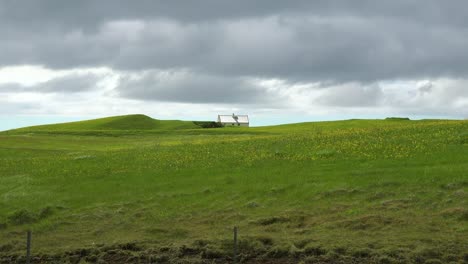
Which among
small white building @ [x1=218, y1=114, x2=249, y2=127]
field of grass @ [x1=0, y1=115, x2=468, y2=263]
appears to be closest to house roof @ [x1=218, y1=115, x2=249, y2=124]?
small white building @ [x1=218, y1=114, x2=249, y2=127]

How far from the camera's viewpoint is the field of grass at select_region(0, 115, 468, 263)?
19.5 meters

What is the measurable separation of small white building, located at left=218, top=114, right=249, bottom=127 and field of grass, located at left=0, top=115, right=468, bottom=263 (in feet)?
472

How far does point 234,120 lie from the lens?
187375mm

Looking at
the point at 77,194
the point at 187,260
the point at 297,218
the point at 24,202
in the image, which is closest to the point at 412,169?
the point at 297,218

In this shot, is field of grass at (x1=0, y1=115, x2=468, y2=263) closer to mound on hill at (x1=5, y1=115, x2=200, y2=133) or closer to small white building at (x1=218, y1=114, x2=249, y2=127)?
mound on hill at (x1=5, y1=115, x2=200, y2=133)

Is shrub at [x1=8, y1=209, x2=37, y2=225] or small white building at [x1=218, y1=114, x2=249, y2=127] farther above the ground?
small white building at [x1=218, y1=114, x2=249, y2=127]

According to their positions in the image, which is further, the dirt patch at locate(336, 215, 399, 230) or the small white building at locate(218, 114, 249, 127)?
the small white building at locate(218, 114, 249, 127)

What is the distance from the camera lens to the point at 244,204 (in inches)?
1027

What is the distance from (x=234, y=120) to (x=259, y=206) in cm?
16178

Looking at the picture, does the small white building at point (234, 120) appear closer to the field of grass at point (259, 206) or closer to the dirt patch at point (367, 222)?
the field of grass at point (259, 206)

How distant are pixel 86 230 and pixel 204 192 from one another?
20.9 ft

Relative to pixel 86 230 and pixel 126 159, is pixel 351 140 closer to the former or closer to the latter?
pixel 126 159

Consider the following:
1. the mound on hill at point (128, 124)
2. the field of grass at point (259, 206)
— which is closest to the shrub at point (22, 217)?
the field of grass at point (259, 206)

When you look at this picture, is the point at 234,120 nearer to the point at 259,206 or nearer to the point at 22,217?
the point at 22,217
